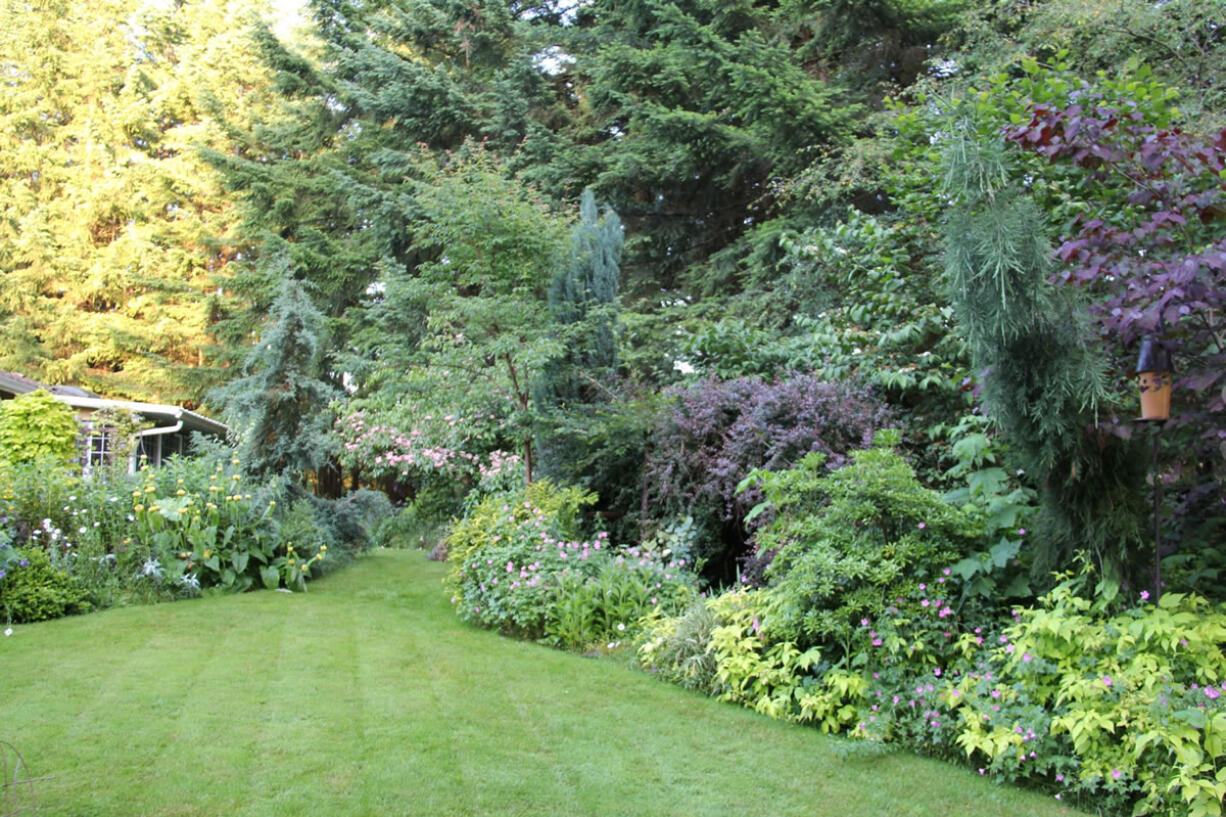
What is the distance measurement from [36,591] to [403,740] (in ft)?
13.9

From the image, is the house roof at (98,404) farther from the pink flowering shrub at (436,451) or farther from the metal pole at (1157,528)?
the metal pole at (1157,528)

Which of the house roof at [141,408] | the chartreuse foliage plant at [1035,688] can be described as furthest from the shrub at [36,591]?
the house roof at [141,408]

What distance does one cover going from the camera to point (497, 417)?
10156mm

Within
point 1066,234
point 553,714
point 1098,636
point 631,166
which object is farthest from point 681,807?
point 631,166

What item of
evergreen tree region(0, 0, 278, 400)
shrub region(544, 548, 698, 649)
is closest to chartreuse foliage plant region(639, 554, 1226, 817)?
shrub region(544, 548, 698, 649)

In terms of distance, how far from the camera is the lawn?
10.5 ft

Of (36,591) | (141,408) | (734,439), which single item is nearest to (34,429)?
(141,408)

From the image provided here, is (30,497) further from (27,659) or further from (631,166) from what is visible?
(631,166)

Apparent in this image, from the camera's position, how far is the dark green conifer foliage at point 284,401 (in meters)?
9.16

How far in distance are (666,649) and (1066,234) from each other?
128 inches

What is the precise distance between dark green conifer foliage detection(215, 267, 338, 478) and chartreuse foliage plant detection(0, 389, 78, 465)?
2.37 m

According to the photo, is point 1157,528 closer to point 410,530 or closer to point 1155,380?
point 1155,380

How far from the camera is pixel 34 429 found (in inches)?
387

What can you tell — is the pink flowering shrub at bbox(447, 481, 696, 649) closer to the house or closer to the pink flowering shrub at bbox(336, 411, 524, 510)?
the pink flowering shrub at bbox(336, 411, 524, 510)
